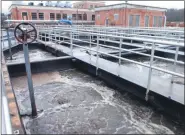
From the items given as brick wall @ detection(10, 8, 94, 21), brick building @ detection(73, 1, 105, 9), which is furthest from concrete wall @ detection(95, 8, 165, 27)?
brick building @ detection(73, 1, 105, 9)

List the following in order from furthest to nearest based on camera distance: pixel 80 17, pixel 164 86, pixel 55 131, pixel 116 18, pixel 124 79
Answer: pixel 80 17, pixel 116 18, pixel 124 79, pixel 164 86, pixel 55 131

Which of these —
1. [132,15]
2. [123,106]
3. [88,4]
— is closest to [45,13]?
[132,15]

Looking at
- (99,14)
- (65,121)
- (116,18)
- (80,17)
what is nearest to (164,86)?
(65,121)

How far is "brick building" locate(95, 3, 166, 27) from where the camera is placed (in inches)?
779

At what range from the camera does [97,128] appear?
258 centimetres

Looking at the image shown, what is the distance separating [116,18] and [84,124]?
1954 centimetres

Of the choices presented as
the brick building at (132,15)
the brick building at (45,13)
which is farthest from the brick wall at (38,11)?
the brick building at (132,15)

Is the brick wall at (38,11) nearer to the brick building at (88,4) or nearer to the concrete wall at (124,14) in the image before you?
the concrete wall at (124,14)

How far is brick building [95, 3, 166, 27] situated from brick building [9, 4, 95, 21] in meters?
8.22

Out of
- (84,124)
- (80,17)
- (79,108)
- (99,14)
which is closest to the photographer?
(84,124)

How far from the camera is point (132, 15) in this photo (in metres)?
20.2

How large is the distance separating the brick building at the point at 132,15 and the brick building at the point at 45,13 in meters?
8.22

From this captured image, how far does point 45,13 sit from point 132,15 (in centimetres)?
1330

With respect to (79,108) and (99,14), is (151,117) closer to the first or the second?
(79,108)
